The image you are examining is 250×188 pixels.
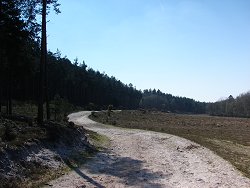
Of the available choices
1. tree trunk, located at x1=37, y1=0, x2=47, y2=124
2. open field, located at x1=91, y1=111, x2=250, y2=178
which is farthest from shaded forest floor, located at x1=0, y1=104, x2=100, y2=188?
open field, located at x1=91, y1=111, x2=250, y2=178

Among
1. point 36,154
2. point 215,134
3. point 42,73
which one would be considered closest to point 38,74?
point 215,134

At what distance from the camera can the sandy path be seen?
16.6 metres

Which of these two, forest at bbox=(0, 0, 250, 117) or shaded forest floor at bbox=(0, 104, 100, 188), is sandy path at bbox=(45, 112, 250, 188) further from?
forest at bbox=(0, 0, 250, 117)

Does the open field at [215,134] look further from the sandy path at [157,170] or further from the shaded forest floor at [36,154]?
the shaded forest floor at [36,154]

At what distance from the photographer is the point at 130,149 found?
28891 millimetres

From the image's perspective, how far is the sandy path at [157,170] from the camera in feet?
54.4

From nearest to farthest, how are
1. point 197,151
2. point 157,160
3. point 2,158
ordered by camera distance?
point 2,158 → point 157,160 → point 197,151

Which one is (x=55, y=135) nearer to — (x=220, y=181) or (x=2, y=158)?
(x=2, y=158)

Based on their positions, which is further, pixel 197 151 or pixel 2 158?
pixel 197 151

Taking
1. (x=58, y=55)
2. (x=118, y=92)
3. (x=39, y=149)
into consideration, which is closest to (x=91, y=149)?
(x=39, y=149)

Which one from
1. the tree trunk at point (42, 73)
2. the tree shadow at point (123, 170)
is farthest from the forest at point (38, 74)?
the tree shadow at point (123, 170)

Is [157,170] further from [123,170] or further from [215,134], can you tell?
[215,134]

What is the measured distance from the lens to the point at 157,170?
1989 centimetres

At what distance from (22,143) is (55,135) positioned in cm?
522
